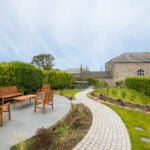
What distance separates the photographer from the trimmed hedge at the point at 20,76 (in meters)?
10.4

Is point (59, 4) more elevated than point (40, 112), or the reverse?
point (59, 4)

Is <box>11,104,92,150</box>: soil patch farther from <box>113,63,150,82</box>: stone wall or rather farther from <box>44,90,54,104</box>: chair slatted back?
A: <box>113,63,150,82</box>: stone wall

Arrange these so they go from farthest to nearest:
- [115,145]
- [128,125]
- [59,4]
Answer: [59,4]
[128,125]
[115,145]

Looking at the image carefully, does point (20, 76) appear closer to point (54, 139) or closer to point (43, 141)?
point (54, 139)

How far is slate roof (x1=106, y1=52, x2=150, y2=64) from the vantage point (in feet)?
128

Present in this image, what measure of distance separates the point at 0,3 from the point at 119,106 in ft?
31.3

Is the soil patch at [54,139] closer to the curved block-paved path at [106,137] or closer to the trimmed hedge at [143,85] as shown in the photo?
the curved block-paved path at [106,137]

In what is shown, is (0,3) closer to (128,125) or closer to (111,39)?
(128,125)

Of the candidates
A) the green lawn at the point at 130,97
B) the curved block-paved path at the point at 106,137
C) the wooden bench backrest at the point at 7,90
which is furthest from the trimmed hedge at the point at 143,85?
the wooden bench backrest at the point at 7,90

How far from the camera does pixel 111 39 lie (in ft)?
68.5

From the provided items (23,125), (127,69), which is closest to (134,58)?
(127,69)

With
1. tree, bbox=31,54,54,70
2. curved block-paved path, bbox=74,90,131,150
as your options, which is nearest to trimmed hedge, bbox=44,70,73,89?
curved block-paved path, bbox=74,90,131,150

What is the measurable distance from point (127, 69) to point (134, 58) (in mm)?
3328

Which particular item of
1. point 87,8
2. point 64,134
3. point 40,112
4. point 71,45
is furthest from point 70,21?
point 64,134
